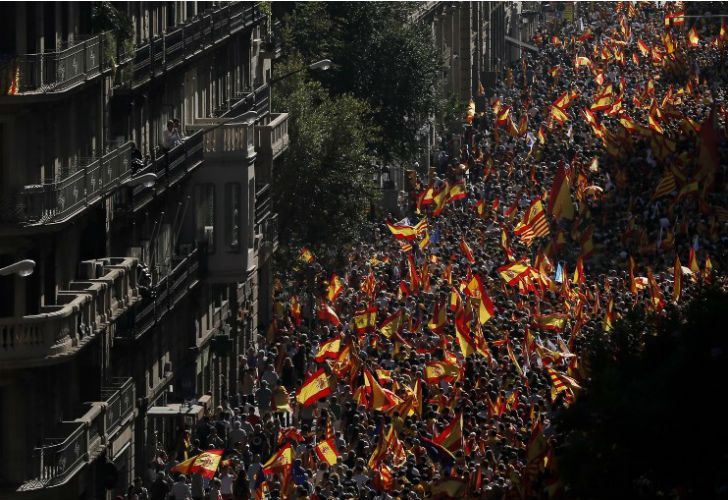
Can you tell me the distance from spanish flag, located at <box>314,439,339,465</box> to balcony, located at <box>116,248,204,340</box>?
6420mm

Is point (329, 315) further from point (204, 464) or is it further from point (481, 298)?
point (204, 464)

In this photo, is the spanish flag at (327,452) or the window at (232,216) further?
the window at (232,216)

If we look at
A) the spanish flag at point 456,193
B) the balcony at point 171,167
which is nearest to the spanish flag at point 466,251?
the spanish flag at point 456,193

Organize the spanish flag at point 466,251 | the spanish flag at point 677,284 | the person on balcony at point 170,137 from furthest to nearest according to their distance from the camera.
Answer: the spanish flag at point 466,251 < the person on balcony at point 170,137 < the spanish flag at point 677,284

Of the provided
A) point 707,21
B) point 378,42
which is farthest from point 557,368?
point 707,21

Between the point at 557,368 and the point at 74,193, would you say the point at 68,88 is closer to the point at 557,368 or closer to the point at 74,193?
the point at 74,193

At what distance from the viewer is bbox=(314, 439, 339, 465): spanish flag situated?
139ft

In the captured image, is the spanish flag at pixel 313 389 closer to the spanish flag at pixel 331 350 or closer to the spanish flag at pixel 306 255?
the spanish flag at pixel 331 350

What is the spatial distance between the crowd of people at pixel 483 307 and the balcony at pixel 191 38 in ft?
20.4

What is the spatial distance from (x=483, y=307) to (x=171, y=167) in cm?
692

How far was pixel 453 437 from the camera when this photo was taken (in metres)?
42.1

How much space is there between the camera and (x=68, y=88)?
41.9 meters

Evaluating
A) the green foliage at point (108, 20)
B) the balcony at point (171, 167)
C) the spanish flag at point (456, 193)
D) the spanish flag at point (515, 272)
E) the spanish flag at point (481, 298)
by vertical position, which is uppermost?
the green foliage at point (108, 20)

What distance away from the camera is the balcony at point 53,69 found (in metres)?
40.2
